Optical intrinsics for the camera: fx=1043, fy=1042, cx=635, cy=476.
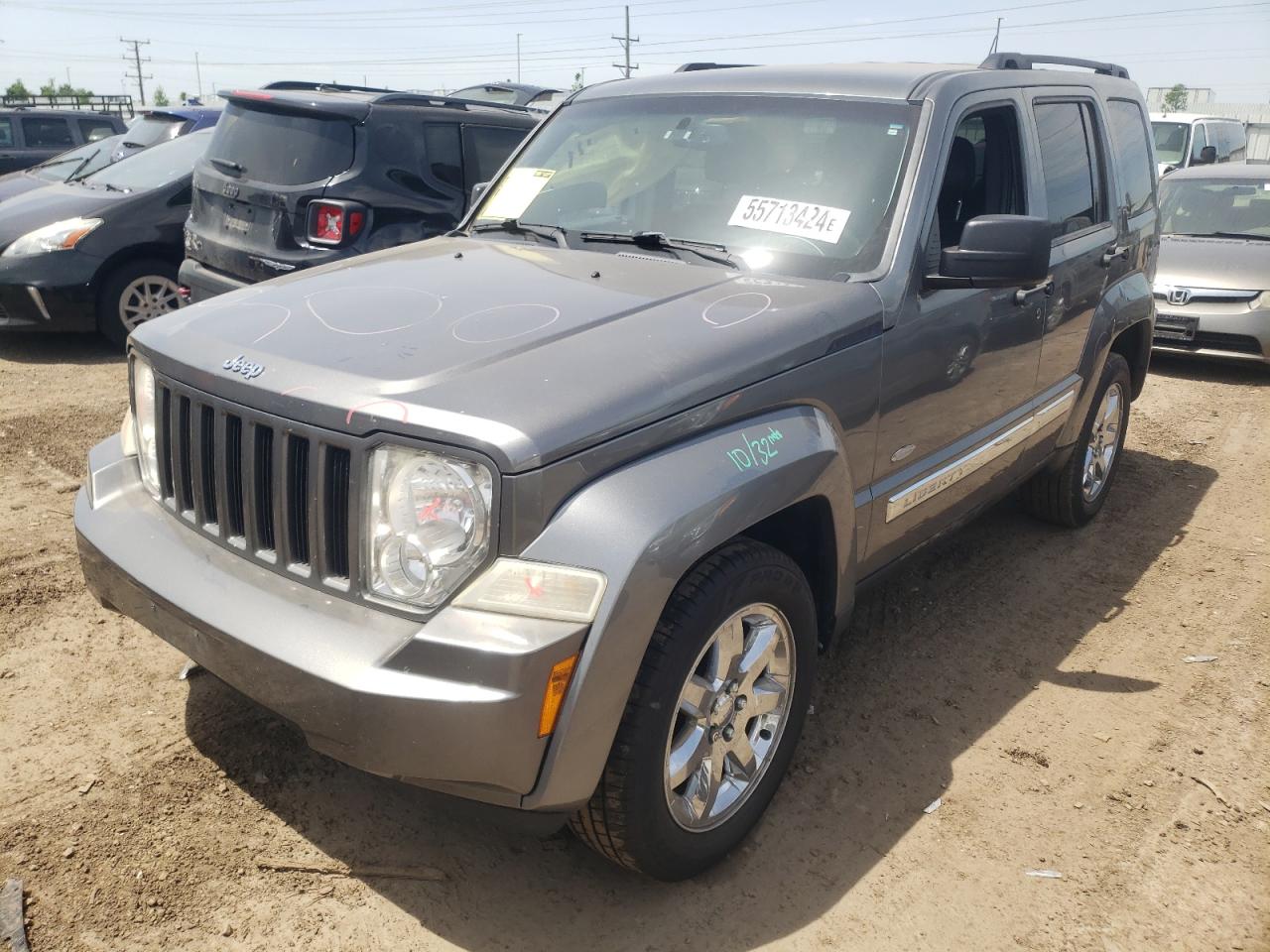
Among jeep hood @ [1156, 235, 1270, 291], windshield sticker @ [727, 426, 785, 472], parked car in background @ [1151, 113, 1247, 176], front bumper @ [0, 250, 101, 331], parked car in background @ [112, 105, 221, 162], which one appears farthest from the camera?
parked car in background @ [1151, 113, 1247, 176]

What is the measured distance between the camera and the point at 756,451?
2492mm

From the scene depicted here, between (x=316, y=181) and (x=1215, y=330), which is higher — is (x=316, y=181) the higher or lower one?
the higher one

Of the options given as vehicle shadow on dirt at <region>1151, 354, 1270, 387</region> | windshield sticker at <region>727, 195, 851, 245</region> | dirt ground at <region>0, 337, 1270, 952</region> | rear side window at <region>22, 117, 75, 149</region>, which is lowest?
dirt ground at <region>0, 337, 1270, 952</region>

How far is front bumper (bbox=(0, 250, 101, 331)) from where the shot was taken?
7.10m

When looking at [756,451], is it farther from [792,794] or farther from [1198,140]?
[1198,140]

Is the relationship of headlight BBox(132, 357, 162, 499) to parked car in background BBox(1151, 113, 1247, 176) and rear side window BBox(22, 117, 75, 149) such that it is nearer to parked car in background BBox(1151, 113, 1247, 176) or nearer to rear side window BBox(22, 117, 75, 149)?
rear side window BBox(22, 117, 75, 149)

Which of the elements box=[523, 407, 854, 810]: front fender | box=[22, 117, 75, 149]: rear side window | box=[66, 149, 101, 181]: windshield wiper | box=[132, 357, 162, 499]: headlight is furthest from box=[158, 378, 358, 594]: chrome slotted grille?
box=[22, 117, 75, 149]: rear side window

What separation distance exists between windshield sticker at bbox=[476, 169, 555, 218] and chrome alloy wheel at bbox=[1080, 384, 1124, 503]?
9.19ft

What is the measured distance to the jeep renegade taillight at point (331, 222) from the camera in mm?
5930

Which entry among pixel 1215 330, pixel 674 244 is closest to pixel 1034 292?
pixel 674 244

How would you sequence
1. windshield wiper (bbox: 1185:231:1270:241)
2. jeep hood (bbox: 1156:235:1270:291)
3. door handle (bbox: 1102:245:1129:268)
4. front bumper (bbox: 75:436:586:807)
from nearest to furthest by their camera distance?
front bumper (bbox: 75:436:586:807) → door handle (bbox: 1102:245:1129:268) → jeep hood (bbox: 1156:235:1270:291) → windshield wiper (bbox: 1185:231:1270:241)

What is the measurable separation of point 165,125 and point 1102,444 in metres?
8.78

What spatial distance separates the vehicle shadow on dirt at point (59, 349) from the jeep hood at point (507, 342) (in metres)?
5.05

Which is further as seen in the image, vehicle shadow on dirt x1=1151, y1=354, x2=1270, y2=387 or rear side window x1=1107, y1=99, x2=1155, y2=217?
vehicle shadow on dirt x1=1151, y1=354, x2=1270, y2=387
